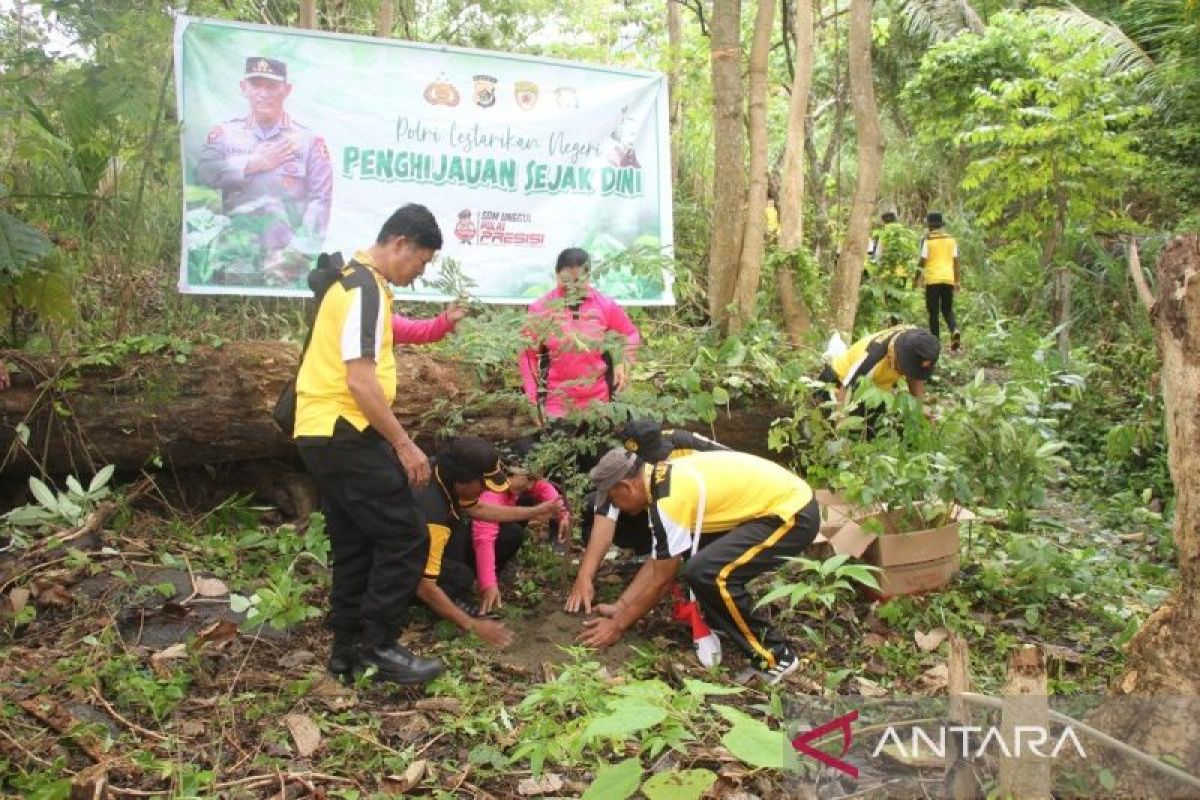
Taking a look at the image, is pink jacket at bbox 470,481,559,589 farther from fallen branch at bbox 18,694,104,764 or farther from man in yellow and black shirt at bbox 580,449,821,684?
fallen branch at bbox 18,694,104,764

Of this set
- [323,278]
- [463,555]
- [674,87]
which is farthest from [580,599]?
[674,87]

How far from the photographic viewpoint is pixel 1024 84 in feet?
30.2

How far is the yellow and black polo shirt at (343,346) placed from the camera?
3299mm

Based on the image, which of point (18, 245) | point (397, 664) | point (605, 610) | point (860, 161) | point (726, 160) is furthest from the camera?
point (860, 161)

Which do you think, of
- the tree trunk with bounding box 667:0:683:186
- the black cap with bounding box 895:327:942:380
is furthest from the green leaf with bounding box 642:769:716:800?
the tree trunk with bounding box 667:0:683:186

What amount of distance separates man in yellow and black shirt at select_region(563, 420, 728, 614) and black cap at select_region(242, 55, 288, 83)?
3130 millimetres

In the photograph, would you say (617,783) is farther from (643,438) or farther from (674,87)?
(674,87)

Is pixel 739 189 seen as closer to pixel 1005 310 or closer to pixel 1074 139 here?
pixel 1074 139

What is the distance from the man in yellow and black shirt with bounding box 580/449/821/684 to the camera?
387 centimetres

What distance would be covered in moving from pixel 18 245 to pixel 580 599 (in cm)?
257

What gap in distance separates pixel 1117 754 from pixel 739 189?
192 inches

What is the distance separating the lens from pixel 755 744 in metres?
1.58

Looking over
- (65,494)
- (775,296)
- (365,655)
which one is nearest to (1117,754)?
(365,655)

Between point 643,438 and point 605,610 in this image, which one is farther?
point 605,610
